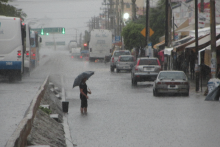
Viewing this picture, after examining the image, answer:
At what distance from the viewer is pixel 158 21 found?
2731 inches

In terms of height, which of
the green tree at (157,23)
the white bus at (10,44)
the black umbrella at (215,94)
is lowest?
the black umbrella at (215,94)

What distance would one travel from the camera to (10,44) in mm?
23750

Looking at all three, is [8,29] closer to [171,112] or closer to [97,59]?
[171,112]

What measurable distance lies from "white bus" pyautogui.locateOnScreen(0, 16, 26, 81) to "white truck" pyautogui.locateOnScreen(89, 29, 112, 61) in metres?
39.5

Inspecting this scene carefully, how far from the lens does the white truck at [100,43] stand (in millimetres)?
63281

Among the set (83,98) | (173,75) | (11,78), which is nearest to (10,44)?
(11,78)

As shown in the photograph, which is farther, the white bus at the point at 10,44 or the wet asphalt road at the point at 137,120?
the white bus at the point at 10,44

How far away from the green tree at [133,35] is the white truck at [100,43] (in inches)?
111

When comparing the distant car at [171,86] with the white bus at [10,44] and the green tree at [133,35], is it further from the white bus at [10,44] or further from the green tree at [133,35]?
the green tree at [133,35]

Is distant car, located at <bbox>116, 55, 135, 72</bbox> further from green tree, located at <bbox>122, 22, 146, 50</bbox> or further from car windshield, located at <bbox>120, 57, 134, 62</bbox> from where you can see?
green tree, located at <bbox>122, 22, 146, 50</bbox>

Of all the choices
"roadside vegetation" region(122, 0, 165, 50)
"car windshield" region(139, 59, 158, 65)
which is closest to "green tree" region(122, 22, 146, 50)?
"roadside vegetation" region(122, 0, 165, 50)

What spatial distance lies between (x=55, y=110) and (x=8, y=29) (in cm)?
982

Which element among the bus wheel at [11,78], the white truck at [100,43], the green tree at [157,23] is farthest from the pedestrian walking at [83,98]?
the green tree at [157,23]

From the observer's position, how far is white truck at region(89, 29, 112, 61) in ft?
208
